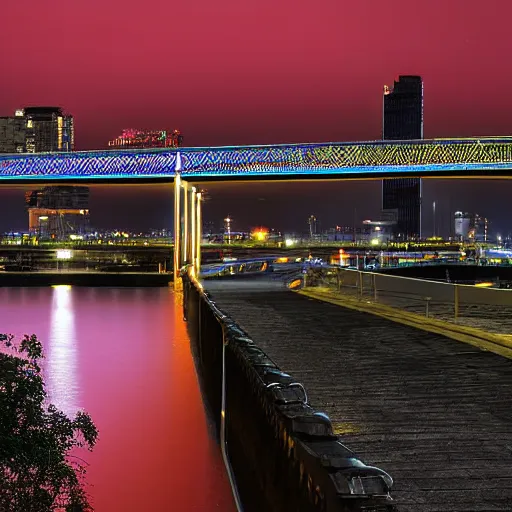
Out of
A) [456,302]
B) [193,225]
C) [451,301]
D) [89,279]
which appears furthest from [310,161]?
[456,302]

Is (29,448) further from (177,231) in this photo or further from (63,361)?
(177,231)

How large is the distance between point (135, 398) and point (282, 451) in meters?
16.2

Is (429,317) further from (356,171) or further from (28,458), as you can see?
(356,171)

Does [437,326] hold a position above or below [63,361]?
above

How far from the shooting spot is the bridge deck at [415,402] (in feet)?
20.9

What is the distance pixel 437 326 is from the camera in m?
17.2

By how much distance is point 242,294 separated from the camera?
31.0 meters

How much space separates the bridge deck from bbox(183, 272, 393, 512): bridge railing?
82 cm

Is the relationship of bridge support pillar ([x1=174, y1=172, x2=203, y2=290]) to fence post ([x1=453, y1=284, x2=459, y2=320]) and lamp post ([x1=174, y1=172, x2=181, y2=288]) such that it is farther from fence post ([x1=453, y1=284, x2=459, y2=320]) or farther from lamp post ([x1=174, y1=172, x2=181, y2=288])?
fence post ([x1=453, y1=284, x2=459, y2=320])

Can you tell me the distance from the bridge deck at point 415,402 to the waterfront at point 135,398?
216cm

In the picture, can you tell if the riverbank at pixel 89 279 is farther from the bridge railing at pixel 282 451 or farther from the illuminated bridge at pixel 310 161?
the bridge railing at pixel 282 451

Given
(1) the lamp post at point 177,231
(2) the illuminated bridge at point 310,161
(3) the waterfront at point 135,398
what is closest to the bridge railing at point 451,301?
(3) the waterfront at point 135,398

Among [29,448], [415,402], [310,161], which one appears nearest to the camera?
[29,448]

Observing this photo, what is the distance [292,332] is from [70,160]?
51.9 meters
